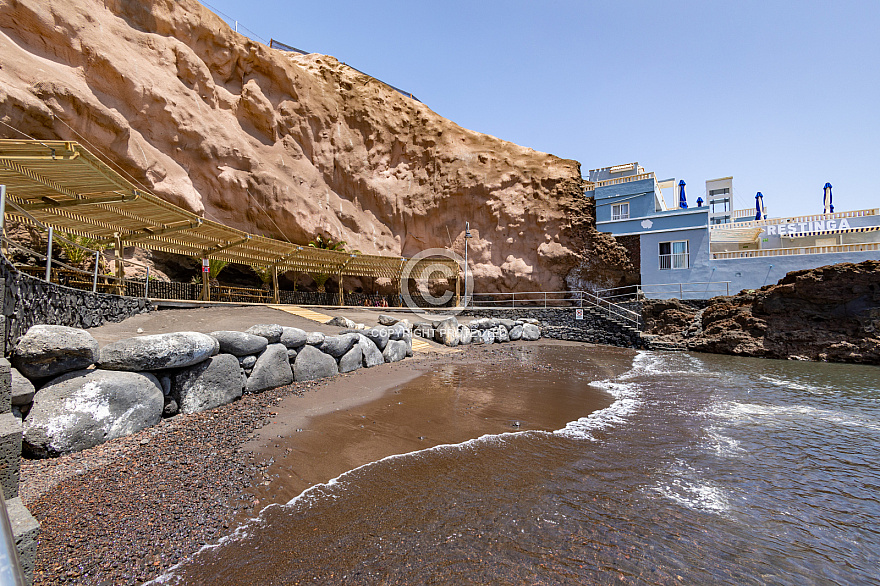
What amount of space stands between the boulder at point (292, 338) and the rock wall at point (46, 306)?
11.0ft

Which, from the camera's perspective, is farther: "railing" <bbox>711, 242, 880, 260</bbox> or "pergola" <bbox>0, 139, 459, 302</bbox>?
"railing" <bbox>711, 242, 880, 260</bbox>

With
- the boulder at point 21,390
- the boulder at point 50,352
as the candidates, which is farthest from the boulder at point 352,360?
the boulder at point 21,390

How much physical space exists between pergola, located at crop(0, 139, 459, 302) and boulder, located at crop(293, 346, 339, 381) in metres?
4.67

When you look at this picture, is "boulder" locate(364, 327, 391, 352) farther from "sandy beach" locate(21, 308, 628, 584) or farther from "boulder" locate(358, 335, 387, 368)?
"sandy beach" locate(21, 308, 628, 584)

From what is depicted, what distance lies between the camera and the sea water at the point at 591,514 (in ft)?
9.68

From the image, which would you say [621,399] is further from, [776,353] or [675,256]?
[675,256]

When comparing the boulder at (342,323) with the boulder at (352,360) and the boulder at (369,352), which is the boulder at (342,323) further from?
the boulder at (352,360)

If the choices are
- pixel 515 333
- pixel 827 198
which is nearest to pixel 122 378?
pixel 515 333

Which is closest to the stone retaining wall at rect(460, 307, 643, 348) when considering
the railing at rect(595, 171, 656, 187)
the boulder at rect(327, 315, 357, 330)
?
the railing at rect(595, 171, 656, 187)

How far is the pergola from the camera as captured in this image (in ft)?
28.5

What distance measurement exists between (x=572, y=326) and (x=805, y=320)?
9315mm

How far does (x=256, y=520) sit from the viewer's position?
344 centimetres

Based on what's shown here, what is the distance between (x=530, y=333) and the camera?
2012 cm

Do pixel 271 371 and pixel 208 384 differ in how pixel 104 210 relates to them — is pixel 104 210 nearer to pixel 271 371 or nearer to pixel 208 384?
pixel 271 371
